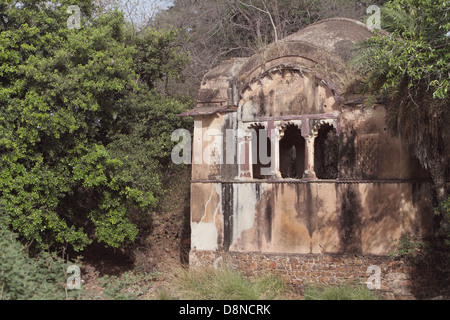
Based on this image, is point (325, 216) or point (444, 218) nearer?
point (444, 218)

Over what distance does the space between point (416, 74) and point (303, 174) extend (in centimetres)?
365

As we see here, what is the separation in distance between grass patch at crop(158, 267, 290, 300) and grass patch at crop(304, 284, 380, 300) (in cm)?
58

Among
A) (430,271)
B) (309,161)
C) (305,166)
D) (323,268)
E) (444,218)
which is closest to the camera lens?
(444,218)

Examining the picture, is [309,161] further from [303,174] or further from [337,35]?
[337,35]

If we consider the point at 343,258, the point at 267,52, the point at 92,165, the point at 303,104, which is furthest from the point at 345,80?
the point at 92,165

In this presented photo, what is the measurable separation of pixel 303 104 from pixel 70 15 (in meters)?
6.43

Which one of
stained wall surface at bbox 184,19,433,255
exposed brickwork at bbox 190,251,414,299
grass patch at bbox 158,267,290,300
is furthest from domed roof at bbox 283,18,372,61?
grass patch at bbox 158,267,290,300

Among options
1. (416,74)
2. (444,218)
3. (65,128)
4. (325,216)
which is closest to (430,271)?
(444,218)

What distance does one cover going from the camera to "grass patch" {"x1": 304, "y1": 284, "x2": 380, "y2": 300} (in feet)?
30.4

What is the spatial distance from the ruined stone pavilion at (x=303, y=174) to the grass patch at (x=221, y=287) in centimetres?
91

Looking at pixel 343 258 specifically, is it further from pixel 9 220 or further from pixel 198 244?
pixel 9 220

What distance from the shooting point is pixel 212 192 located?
39.5ft

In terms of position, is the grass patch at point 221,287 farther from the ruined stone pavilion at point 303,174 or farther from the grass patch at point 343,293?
the ruined stone pavilion at point 303,174

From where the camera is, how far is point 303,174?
1167cm
